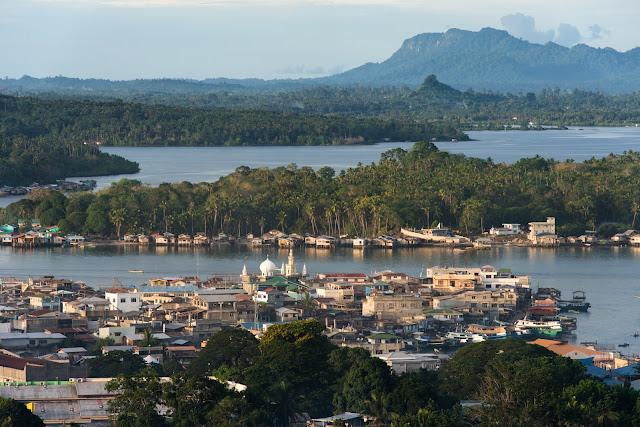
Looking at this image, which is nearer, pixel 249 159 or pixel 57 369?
pixel 57 369

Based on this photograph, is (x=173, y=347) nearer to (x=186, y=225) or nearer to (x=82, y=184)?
(x=186, y=225)

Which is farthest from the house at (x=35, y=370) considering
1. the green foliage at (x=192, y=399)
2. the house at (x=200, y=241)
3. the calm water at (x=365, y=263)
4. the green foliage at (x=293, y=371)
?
the house at (x=200, y=241)

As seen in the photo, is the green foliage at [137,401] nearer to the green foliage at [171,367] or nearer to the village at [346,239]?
the green foliage at [171,367]

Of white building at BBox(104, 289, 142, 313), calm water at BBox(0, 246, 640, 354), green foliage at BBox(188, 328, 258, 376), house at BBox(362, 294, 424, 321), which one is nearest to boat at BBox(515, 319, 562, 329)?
house at BBox(362, 294, 424, 321)

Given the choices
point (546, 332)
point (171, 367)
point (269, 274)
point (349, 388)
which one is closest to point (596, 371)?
point (349, 388)

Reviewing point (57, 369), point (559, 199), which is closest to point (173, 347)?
point (57, 369)

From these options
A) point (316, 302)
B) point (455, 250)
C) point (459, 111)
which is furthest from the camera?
point (459, 111)
